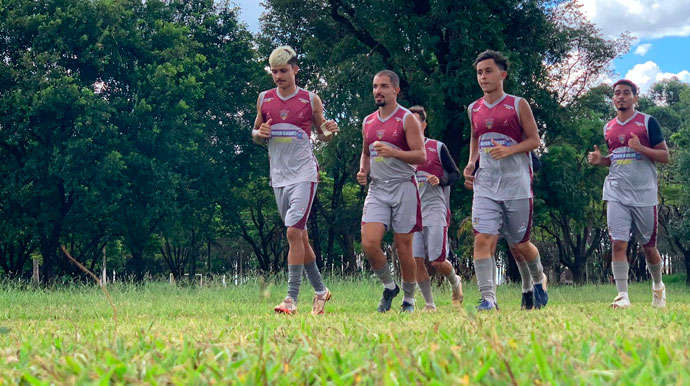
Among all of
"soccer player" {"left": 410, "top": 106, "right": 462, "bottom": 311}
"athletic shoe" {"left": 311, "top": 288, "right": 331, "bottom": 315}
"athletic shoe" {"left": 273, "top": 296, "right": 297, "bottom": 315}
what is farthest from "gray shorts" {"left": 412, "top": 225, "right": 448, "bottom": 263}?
"athletic shoe" {"left": 273, "top": 296, "right": 297, "bottom": 315}

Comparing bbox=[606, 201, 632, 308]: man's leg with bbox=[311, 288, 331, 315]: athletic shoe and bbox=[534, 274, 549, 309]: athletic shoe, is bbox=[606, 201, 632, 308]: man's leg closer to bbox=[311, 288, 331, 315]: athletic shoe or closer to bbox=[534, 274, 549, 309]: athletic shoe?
bbox=[534, 274, 549, 309]: athletic shoe

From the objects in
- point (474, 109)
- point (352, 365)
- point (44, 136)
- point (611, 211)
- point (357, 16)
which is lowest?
point (352, 365)

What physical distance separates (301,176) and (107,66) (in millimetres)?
26715

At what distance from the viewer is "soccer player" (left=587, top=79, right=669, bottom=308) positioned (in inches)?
382

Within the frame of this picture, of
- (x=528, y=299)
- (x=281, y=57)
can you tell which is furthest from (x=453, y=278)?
(x=281, y=57)

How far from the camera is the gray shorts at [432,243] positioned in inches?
409

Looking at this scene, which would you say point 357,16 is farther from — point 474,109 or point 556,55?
point 474,109

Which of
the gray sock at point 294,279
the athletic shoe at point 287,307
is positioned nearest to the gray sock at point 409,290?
the gray sock at point 294,279

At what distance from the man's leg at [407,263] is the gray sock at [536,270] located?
1.34 meters

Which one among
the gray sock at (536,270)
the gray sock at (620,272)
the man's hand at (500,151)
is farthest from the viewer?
the gray sock at (620,272)

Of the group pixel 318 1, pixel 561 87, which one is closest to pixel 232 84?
pixel 318 1

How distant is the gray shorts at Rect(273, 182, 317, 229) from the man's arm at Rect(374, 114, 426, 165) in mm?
942

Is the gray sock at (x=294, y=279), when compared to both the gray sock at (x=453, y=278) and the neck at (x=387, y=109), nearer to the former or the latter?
the neck at (x=387, y=109)

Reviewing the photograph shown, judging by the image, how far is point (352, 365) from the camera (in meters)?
2.97
